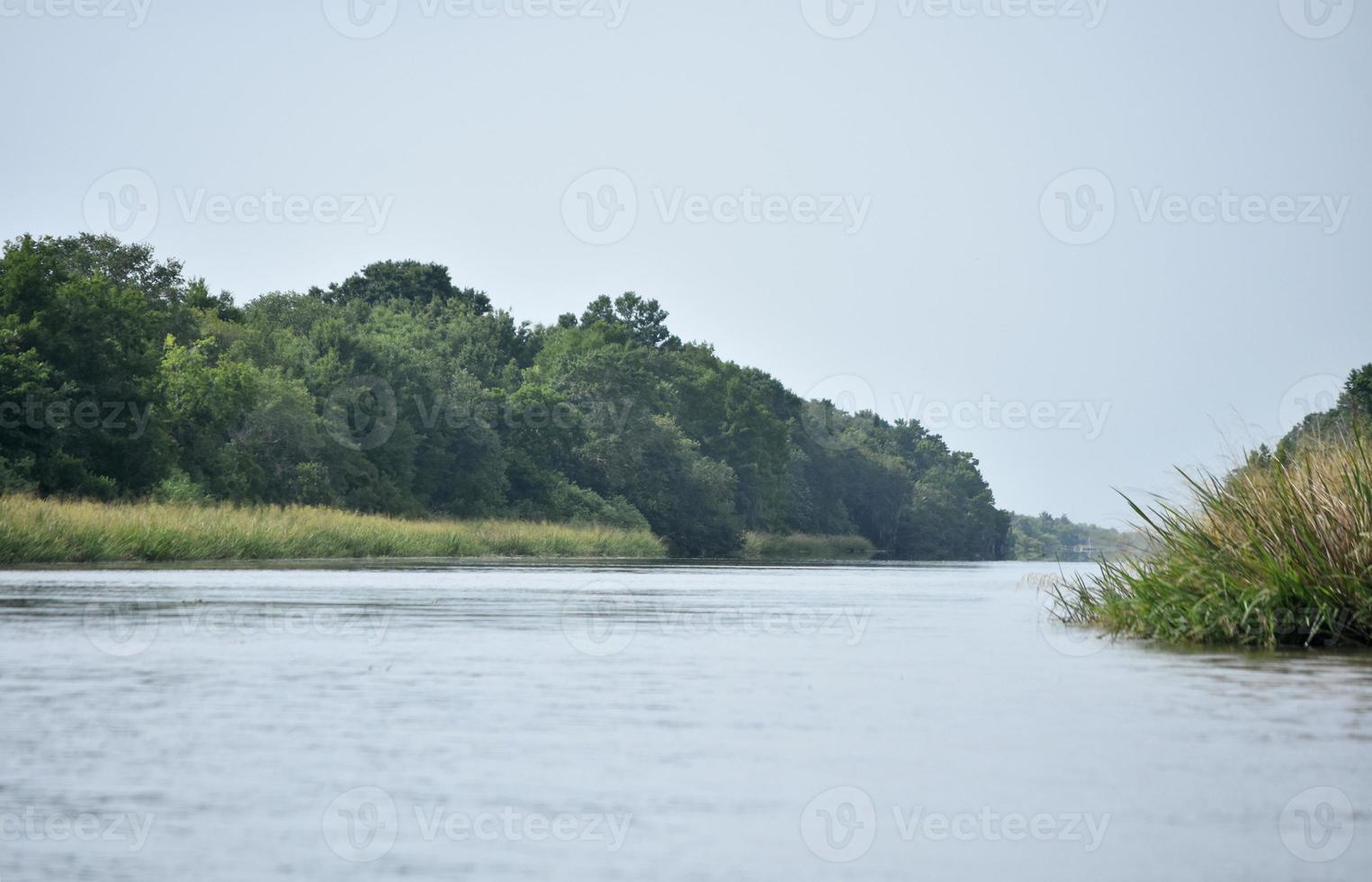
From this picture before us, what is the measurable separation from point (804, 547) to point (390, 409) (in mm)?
51894

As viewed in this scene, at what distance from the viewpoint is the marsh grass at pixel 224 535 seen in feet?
129

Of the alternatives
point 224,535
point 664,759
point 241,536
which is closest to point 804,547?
point 241,536

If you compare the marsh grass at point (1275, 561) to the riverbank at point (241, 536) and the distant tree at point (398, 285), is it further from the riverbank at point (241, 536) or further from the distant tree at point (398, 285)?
the distant tree at point (398, 285)

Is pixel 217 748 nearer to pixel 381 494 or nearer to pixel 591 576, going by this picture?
pixel 591 576

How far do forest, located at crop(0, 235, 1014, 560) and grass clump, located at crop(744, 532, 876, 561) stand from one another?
1.87 meters

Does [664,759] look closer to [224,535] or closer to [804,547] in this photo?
[224,535]

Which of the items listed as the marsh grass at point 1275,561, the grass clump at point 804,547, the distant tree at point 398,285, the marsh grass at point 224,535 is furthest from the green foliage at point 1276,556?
the distant tree at point 398,285

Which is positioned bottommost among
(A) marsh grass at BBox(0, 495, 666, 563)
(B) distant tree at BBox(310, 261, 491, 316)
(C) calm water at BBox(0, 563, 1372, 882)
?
(C) calm water at BBox(0, 563, 1372, 882)

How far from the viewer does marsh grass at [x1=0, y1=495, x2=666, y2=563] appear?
1544 inches

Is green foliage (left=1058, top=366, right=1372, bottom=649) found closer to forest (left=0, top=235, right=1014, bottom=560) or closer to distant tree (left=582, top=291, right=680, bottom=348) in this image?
forest (left=0, top=235, right=1014, bottom=560)

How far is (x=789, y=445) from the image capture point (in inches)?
5758

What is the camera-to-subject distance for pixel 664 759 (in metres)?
9.52

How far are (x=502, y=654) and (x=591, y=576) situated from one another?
26761 mm

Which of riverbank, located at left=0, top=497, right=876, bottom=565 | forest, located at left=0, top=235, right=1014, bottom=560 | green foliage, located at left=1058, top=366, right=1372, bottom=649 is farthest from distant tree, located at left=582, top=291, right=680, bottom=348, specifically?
green foliage, located at left=1058, top=366, right=1372, bottom=649
